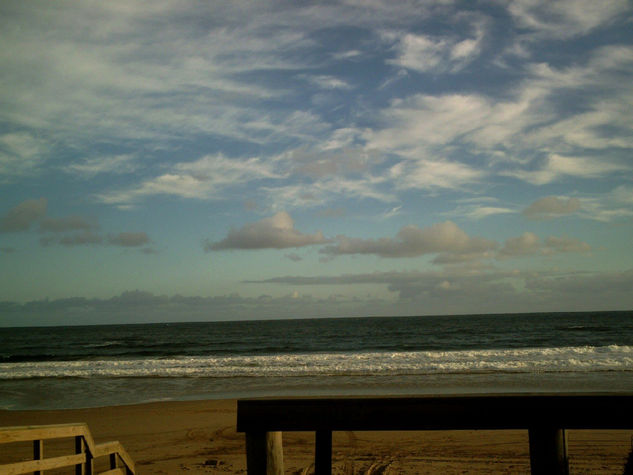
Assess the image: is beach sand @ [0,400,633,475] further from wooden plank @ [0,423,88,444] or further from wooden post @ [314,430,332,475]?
wooden post @ [314,430,332,475]

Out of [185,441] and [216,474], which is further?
[185,441]

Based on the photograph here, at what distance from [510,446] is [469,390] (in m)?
5.89

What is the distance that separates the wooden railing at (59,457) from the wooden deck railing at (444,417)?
86.2 inches

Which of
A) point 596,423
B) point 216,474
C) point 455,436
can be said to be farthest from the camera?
point 455,436

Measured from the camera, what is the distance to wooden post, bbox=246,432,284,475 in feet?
6.30

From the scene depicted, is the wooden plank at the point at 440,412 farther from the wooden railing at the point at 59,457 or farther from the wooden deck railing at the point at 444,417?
the wooden railing at the point at 59,457

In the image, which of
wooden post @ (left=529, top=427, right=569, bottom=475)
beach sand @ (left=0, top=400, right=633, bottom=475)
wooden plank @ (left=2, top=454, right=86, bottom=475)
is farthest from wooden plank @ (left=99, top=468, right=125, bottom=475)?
wooden post @ (left=529, top=427, right=569, bottom=475)

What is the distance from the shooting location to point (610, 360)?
2048cm

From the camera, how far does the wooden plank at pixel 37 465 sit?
3.43 m

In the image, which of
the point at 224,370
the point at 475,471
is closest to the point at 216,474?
the point at 475,471

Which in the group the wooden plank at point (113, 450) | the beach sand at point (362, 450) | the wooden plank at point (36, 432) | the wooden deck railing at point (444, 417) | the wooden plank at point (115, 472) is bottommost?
the beach sand at point (362, 450)

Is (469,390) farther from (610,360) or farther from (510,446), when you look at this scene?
(610,360)

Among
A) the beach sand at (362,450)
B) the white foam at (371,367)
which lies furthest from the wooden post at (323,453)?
the white foam at (371,367)

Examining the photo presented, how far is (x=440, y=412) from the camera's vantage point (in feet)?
6.22
